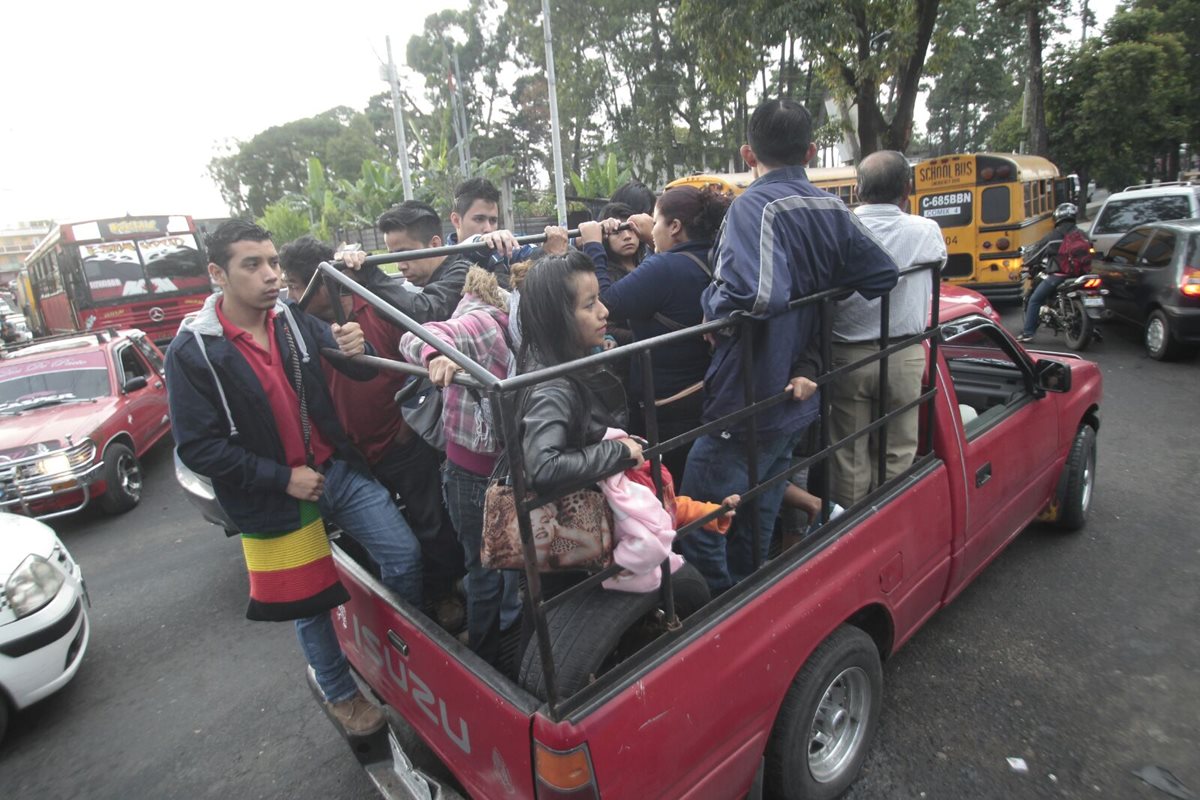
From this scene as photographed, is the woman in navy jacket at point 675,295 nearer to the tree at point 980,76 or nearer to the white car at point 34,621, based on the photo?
the white car at point 34,621

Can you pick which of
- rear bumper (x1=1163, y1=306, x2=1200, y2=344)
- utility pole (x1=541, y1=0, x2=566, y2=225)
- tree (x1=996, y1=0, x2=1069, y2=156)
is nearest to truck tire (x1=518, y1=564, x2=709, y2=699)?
rear bumper (x1=1163, y1=306, x2=1200, y2=344)

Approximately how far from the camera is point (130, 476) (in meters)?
6.70

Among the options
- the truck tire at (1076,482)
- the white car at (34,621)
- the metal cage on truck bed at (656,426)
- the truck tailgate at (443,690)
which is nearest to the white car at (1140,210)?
the truck tire at (1076,482)

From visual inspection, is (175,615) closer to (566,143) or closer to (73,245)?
(73,245)

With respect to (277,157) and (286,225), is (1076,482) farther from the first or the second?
(277,157)

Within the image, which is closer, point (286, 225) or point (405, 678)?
point (405, 678)

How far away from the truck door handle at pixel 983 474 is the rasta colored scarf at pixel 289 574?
2.56 metres

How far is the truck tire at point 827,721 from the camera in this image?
6.84ft

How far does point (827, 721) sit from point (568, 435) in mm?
1542

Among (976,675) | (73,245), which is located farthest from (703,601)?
(73,245)

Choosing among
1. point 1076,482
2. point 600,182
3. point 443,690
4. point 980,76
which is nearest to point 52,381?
point 443,690

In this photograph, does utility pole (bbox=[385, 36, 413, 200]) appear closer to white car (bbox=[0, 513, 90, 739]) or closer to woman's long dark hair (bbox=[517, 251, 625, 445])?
white car (bbox=[0, 513, 90, 739])

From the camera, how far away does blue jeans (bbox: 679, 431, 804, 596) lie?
7.15 ft

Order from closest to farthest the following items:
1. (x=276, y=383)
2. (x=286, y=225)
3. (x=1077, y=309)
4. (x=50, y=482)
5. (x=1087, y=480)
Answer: (x=276, y=383) < (x=1087, y=480) < (x=50, y=482) < (x=1077, y=309) < (x=286, y=225)
